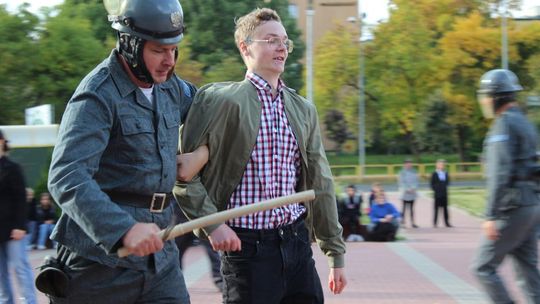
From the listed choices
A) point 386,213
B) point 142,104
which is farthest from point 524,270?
point 386,213

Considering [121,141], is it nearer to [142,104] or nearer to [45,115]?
[142,104]

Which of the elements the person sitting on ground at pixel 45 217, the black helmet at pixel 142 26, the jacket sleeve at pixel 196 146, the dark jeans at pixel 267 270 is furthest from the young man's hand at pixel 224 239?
the person sitting on ground at pixel 45 217

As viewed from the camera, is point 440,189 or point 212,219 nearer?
point 212,219

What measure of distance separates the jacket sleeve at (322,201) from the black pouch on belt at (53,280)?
133 centimetres

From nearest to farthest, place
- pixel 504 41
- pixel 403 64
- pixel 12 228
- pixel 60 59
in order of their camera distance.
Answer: pixel 12 228 < pixel 60 59 < pixel 504 41 < pixel 403 64

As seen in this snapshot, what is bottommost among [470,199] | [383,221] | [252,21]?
[470,199]

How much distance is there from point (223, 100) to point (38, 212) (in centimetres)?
1226

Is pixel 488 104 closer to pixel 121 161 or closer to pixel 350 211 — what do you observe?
pixel 121 161

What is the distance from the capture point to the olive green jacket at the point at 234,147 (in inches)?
143

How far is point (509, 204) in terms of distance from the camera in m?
5.62

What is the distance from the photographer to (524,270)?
5.77 m

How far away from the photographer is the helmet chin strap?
2.99 meters

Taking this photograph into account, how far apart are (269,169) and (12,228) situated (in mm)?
4077

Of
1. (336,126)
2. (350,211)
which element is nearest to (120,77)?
(350,211)
